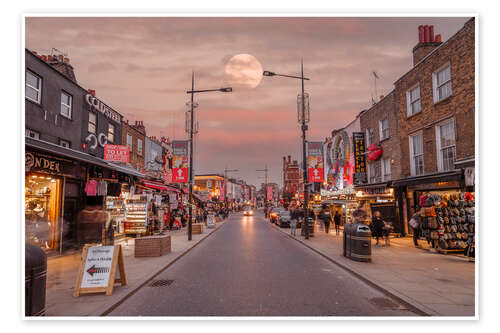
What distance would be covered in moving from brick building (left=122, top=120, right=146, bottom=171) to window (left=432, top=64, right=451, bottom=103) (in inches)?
842

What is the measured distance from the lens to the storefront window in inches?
437

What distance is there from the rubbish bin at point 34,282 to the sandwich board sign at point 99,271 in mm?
1512

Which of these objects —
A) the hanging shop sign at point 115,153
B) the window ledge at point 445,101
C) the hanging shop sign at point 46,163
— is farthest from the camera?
the hanging shop sign at point 115,153

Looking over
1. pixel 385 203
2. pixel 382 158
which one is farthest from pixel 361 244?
pixel 382 158

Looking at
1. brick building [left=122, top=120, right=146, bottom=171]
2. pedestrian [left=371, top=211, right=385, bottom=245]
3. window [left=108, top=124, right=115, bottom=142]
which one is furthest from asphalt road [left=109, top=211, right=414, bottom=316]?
brick building [left=122, top=120, right=146, bottom=171]

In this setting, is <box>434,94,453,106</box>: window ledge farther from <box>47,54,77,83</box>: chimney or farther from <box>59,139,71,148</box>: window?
<box>47,54,77,83</box>: chimney

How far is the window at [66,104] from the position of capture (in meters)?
15.3

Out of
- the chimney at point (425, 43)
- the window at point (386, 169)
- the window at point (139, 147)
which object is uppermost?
the chimney at point (425, 43)

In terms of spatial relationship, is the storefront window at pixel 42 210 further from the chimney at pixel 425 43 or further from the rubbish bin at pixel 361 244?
the chimney at pixel 425 43

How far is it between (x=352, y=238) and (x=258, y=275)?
4.31m

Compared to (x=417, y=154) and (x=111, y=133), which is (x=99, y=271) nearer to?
(x=111, y=133)

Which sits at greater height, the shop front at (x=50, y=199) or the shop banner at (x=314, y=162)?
the shop banner at (x=314, y=162)

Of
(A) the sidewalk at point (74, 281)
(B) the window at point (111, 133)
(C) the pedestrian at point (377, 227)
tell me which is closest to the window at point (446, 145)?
(C) the pedestrian at point (377, 227)
